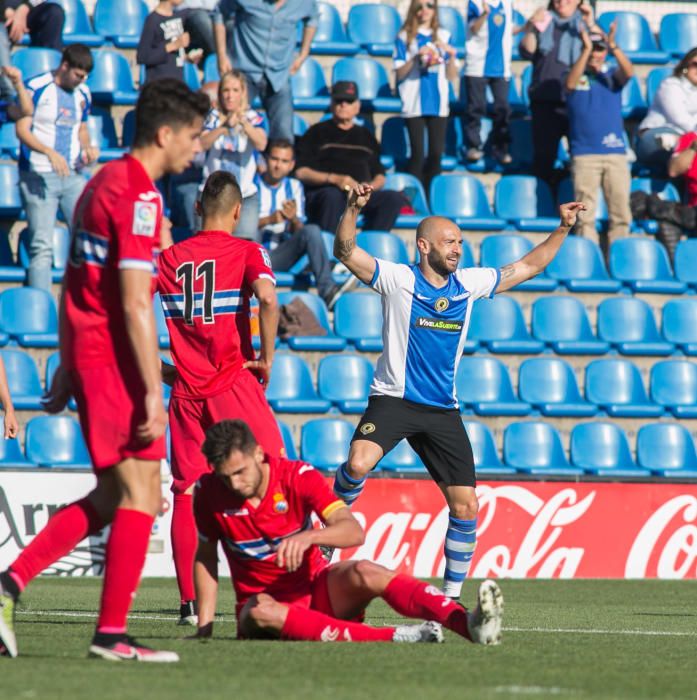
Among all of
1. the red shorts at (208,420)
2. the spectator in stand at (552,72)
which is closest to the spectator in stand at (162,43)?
the spectator in stand at (552,72)

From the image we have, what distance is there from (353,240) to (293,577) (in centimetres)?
275

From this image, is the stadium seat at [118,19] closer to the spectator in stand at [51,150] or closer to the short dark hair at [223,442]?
the spectator in stand at [51,150]

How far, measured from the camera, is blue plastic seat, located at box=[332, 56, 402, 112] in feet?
57.3

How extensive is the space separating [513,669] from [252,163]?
9471 millimetres

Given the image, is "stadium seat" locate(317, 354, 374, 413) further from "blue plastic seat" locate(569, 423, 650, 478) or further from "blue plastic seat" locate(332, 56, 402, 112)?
"blue plastic seat" locate(332, 56, 402, 112)

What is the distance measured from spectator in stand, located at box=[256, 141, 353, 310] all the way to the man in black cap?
37 cm

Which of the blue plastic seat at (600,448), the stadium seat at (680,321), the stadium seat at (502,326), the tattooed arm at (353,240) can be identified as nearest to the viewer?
the tattooed arm at (353,240)

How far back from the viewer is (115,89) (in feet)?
54.3

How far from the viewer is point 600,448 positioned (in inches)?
570

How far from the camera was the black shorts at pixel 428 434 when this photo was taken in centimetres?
878

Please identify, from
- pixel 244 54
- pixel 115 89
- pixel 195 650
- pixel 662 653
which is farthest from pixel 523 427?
pixel 195 650

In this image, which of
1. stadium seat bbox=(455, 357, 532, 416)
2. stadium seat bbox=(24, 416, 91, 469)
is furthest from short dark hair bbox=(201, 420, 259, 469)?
stadium seat bbox=(455, 357, 532, 416)

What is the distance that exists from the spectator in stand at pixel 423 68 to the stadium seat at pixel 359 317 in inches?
94.3

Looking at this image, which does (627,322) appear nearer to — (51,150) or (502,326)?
(502,326)
